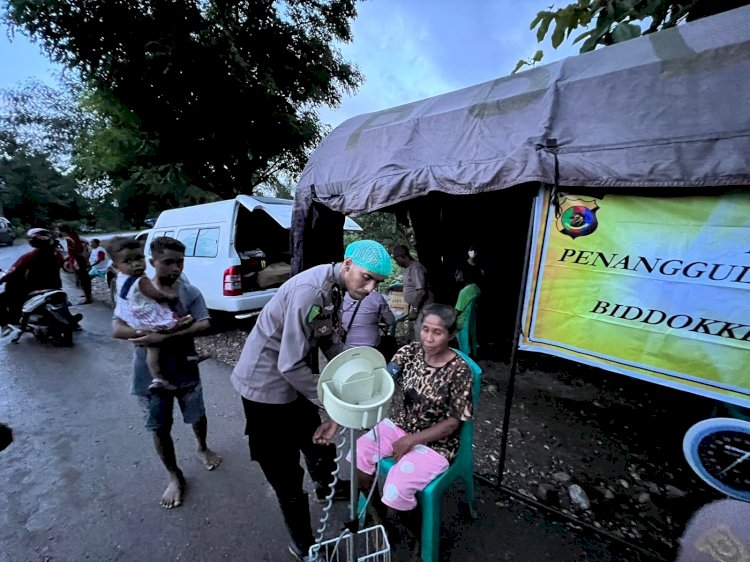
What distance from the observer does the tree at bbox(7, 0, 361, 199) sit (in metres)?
9.67

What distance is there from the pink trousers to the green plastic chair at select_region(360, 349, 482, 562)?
45mm

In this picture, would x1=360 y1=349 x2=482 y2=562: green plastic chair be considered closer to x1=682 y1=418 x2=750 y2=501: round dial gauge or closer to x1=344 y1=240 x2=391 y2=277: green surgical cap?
x1=344 y1=240 x2=391 y2=277: green surgical cap

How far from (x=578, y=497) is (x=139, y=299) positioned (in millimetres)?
3448

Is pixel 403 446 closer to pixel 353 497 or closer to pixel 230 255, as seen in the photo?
pixel 353 497

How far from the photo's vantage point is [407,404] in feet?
7.14

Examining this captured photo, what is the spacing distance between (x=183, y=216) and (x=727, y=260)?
283 inches

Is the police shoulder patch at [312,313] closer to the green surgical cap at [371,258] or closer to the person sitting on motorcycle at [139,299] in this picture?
the green surgical cap at [371,258]

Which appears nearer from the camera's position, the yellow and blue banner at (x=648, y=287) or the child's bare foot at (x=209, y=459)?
the yellow and blue banner at (x=648, y=287)

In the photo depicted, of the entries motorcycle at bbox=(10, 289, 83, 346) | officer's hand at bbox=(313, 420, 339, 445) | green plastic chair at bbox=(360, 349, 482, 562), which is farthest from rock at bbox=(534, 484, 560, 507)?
motorcycle at bbox=(10, 289, 83, 346)

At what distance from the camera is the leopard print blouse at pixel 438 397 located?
1.97 metres

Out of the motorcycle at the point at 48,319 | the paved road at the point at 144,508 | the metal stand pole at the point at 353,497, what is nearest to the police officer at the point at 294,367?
the metal stand pole at the point at 353,497

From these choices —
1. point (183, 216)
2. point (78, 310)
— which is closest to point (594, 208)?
point (183, 216)

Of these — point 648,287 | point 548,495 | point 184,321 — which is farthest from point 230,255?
point 648,287

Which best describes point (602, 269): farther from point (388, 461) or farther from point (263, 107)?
point (263, 107)
